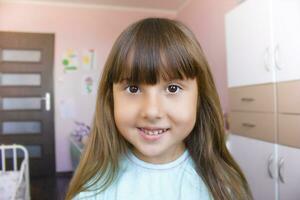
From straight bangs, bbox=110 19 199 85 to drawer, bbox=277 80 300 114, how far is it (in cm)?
104

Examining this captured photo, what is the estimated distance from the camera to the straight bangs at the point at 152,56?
0.53 metres

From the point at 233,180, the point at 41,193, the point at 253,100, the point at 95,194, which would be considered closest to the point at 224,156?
the point at 233,180

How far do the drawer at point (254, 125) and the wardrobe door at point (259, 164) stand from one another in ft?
0.11

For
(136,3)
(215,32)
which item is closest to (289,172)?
(215,32)

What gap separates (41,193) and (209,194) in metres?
3.16

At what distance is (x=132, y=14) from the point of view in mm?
4387

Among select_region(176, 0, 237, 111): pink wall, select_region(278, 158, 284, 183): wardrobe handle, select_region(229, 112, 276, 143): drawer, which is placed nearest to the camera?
select_region(278, 158, 284, 183): wardrobe handle

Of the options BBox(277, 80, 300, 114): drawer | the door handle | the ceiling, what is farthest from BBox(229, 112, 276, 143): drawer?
the door handle

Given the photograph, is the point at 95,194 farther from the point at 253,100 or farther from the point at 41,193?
the point at 41,193

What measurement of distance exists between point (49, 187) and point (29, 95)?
1.23 m

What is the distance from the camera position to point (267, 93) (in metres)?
1.63

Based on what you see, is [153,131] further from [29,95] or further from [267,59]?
[29,95]

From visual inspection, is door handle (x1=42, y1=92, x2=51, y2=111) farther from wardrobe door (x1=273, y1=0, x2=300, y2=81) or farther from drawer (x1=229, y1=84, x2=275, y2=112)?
wardrobe door (x1=273, y1=0, x2=300, y2=81)

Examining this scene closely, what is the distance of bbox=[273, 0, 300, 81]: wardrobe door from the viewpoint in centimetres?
141
